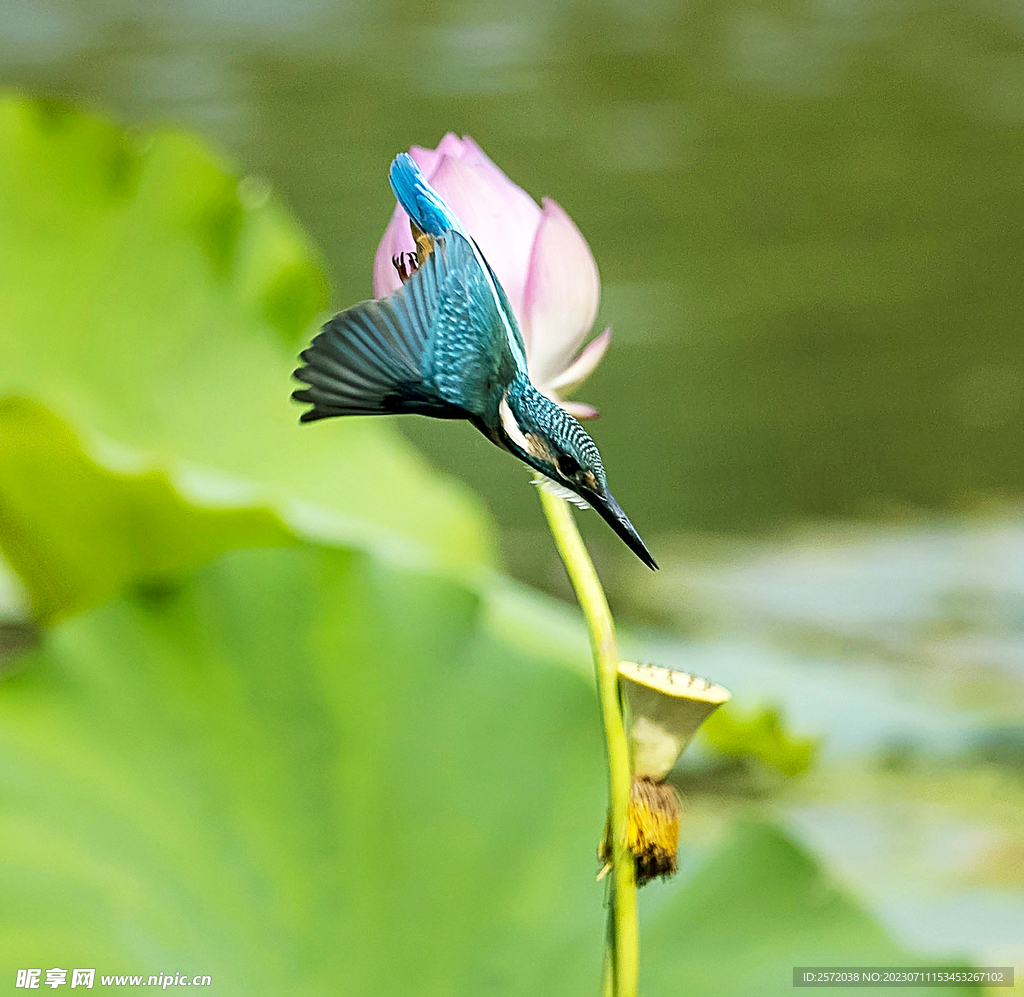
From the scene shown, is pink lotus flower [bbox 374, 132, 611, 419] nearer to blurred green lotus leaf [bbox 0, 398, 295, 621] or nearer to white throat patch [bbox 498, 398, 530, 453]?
white throat patch [bbox 498, 398, 530, 453]

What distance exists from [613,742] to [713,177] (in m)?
1.68

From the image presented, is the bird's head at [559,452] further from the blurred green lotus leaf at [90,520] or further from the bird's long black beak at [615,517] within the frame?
the blurred green lotus leaf at [90,520]

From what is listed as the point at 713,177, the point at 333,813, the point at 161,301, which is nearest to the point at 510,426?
the point at 333,813

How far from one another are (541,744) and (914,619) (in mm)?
498

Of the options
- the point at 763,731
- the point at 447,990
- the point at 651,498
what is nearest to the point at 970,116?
the point at 651,498

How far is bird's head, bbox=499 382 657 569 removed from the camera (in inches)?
7.2

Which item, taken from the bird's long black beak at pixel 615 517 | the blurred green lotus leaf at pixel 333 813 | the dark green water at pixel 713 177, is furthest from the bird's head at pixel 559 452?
the dark green water at pixel 713 177

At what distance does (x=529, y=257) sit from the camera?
0.71 feet

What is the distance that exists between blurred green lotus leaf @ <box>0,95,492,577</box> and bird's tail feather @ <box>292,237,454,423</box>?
16.1 inches

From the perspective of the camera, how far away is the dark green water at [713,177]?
3.72 feet

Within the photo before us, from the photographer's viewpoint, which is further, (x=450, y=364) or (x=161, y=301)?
(x=161, y=301)

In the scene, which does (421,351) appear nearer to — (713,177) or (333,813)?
(333,813)

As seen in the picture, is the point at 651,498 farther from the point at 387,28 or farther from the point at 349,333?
the point at 387,28

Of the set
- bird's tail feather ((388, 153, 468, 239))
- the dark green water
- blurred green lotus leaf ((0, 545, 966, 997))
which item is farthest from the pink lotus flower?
the dark green water
